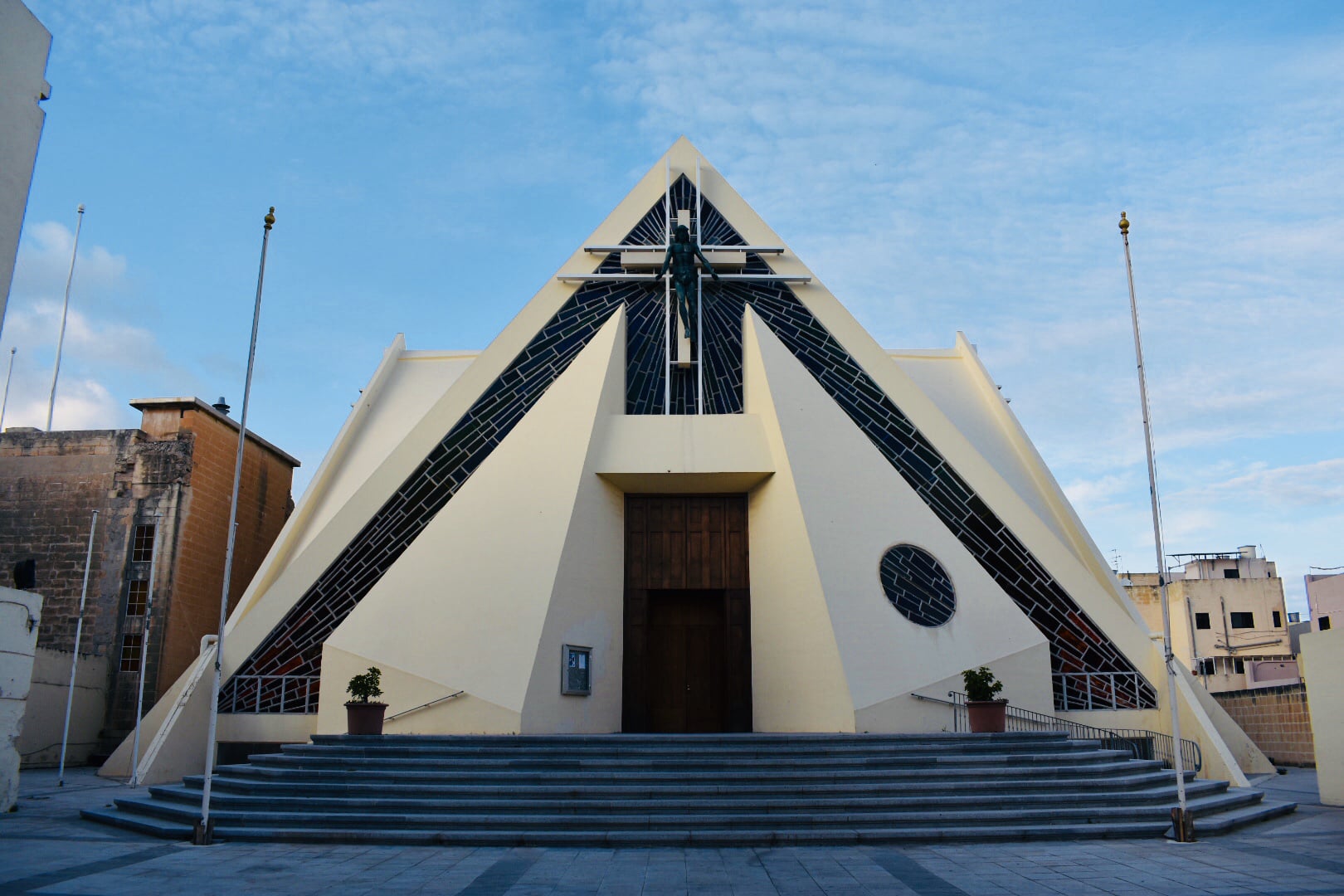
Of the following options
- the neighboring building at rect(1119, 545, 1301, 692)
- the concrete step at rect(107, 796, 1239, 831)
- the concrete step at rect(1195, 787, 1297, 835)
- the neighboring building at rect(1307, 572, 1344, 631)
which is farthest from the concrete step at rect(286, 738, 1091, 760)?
the neighboring building at rect(1119, 545, 1301, 692)

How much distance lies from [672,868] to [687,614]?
807 cm

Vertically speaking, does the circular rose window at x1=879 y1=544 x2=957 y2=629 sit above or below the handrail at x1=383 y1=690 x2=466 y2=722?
above

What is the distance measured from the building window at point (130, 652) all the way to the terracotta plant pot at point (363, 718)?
6937 millimetres

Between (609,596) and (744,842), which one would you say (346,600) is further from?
(744,842)

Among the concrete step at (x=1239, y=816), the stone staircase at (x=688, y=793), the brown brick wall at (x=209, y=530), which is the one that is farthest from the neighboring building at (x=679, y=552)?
the brown brick wall at (x=209, y=530)

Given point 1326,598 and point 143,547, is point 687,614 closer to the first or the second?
point 143,547

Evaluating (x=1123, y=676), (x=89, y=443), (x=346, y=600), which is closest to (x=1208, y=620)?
(x=1123, y=676)

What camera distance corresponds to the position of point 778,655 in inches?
543

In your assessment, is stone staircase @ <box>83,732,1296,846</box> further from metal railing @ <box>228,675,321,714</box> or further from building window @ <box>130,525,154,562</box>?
building window @ <box>130,525,154,562</box>

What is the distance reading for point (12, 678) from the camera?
947 cm

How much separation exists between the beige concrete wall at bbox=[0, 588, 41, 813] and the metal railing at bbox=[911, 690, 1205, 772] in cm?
985

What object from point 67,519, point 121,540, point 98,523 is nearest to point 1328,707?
point 121,540

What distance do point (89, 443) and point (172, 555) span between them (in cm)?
268

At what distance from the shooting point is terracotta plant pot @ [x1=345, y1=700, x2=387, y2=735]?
1112 cm
